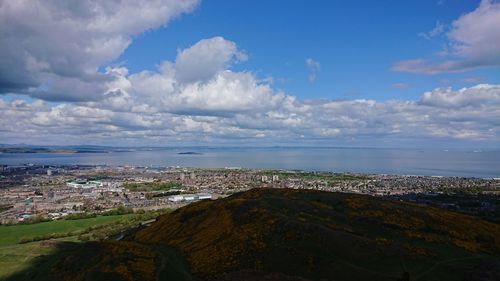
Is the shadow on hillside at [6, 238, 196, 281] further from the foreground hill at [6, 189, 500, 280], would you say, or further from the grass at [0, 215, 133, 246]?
the grass at [0, 215, 133, 246]

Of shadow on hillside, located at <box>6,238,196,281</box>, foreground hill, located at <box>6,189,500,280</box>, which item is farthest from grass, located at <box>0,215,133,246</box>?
shadow on hillside, located at <box>6,238,196,281</box>

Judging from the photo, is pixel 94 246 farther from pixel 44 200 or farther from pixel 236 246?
pixel 44 200

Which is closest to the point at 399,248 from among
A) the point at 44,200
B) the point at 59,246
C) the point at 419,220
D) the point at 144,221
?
the point at 419,220

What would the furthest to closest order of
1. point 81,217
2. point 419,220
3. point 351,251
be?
point 81,217 → point 419,220 → point 351,251

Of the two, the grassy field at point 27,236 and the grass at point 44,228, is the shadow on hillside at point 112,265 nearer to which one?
the grassy field at point 27,236

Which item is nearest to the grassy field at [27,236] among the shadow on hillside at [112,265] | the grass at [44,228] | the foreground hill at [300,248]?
the grass at [44,228]

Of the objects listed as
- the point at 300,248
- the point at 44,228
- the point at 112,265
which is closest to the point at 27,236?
the point at 44,228
